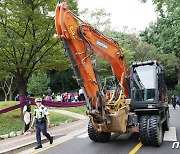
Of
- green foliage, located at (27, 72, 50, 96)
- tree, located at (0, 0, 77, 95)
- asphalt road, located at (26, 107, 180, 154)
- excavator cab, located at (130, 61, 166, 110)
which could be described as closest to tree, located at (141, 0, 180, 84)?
tree, located at (0, 0, 77, 95)

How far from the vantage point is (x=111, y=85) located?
1047 cm

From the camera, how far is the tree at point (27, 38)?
1459 cm

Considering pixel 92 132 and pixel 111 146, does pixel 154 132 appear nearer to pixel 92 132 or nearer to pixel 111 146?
pixel 111 146

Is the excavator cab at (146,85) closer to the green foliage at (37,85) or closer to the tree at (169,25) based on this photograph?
the tree at (169,25)

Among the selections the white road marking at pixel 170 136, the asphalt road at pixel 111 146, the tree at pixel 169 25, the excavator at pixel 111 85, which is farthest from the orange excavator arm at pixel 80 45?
the tree at pixel 169 25

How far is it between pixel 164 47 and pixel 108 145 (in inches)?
621

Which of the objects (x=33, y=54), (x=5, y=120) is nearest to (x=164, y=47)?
(x=33, y=54)

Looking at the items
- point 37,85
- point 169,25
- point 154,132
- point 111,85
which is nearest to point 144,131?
point 154,132

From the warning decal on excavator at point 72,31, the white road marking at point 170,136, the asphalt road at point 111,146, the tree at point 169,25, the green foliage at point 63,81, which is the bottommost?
the asphalt road at point 111,146

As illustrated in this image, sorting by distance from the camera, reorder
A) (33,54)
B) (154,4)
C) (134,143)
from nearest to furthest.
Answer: (134,143), (33,54), (154,4)

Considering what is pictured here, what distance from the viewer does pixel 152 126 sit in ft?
30.3

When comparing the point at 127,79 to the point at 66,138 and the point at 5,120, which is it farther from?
the point at 5,120

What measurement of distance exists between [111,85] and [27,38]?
20.3 feet

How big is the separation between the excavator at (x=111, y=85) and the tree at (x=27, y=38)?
6231mm
